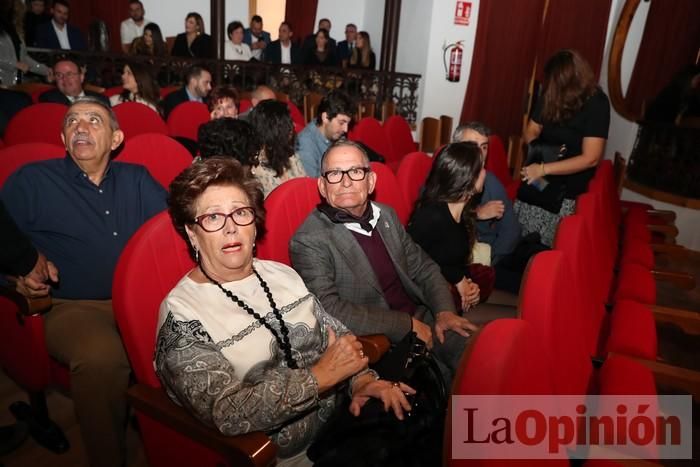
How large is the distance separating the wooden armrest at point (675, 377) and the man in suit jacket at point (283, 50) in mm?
7282

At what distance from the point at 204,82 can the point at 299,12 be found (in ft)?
16.1

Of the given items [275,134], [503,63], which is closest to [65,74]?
[275,134]

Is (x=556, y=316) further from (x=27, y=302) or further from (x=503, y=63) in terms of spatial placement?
(x=503, y=63)

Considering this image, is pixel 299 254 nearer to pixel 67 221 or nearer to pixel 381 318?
pixel 381 318

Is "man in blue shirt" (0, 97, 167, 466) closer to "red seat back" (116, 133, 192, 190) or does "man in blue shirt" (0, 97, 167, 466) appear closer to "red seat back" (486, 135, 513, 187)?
"red seat back" (116, 133, 192, 190)

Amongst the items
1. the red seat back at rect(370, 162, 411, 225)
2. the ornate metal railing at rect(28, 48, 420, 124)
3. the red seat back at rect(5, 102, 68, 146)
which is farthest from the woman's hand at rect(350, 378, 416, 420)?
the ornate metal railing at rect(28, 48, 420, 124)

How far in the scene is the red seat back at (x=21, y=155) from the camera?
6.00 ft

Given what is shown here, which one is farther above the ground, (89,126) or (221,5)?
(221,5)

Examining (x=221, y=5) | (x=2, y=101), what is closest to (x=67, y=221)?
(x=2, y=101)

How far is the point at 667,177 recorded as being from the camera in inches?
204

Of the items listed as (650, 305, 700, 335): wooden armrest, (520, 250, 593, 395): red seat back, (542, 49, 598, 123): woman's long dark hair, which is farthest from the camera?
(542, 49, 598, 123): woman's long dark hair

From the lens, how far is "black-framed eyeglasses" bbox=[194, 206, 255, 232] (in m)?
1.26

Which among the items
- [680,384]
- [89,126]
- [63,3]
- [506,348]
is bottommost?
[680,384]

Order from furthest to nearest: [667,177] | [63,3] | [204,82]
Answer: [63,3]
[667,177]
[204,82]
